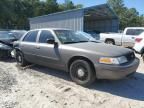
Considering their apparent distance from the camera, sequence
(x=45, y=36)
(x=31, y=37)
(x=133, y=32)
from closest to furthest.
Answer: (x=45, y=36) → (x=31, y=37) → (x=133, y=32)

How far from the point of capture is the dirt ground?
488 cm

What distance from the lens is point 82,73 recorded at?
6023 millimetres

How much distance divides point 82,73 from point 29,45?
2.77 m

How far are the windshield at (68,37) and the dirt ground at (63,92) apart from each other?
1247mm

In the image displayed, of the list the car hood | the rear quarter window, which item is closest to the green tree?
the rear quarter window

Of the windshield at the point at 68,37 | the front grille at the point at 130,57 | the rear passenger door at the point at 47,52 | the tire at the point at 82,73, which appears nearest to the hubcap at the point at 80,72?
the tire at the point at 82,73

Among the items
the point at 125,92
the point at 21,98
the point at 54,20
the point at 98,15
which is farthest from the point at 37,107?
the point at 98,15

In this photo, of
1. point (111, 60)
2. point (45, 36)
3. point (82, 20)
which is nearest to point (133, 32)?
point (82, 20)

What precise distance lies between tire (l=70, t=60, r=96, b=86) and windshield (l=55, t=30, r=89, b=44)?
38.6 inches

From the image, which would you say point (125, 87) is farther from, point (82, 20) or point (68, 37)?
point (82, 20)

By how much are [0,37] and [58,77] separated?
19.8ft

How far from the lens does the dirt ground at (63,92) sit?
4.88 meters

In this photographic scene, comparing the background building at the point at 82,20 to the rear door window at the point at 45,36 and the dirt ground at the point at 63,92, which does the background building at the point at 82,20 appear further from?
the dirt ground at the point at 63,92

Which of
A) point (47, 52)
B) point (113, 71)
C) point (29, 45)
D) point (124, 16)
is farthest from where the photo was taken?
point (124, 16)
